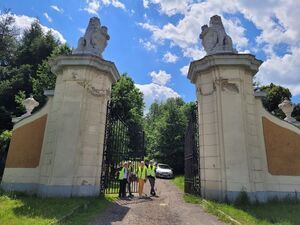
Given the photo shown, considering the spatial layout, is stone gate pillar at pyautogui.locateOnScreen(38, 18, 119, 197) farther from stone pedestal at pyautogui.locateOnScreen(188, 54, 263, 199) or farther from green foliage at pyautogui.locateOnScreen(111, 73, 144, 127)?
green foliage at pyautogui.locateOnScreen(111, 73, 144, 127)

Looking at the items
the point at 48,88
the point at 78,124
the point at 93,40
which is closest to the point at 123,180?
the point at 78,124

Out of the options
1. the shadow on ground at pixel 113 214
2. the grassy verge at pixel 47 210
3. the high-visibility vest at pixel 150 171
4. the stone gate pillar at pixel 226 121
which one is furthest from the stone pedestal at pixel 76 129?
the stone gate pillar at pixel 226 121

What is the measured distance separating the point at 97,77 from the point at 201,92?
3.94 metres

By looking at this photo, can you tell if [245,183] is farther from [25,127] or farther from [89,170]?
[25,127]

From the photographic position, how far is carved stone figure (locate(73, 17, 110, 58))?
11094mm

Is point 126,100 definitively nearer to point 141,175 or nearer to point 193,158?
point 141,175

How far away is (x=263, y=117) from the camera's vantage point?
34.3 ft

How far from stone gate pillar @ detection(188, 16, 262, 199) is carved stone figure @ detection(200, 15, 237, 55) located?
4 cm

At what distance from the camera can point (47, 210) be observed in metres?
7.38

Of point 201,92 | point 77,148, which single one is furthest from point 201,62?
point 77,148

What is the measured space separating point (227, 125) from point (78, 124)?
512 cm

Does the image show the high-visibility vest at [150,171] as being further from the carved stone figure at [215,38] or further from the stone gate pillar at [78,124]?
the carved stone figure at [215,38]

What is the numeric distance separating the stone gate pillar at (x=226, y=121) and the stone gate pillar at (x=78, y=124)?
3.64 m

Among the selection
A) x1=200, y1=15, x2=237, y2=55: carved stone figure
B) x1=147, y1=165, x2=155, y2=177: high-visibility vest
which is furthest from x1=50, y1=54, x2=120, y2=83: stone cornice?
x1=147, y1=165, x2=155, y2=177: high-visibility vest
